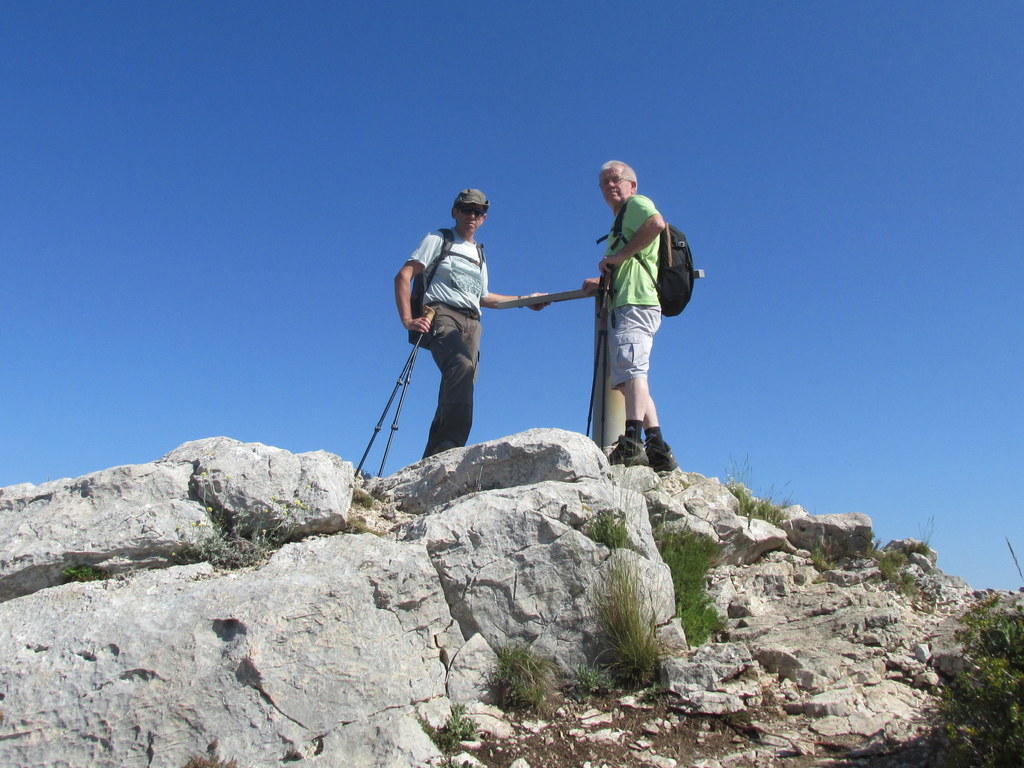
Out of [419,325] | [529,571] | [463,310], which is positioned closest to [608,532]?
[529,571]

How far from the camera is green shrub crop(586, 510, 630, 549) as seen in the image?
5.98m

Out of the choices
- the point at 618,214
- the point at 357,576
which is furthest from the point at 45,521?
the point at 618,214

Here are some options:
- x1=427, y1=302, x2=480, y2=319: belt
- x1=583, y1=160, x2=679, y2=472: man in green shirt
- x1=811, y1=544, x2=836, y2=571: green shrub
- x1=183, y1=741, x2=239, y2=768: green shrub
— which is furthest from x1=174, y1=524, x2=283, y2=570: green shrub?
x1=811, y1=544, x2=836, y2=571: green shrub

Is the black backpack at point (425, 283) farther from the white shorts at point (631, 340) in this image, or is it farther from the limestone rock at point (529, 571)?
the limestone rock at point (529, 571)

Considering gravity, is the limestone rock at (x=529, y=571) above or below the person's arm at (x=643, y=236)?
below

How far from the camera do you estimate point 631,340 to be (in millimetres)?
7895

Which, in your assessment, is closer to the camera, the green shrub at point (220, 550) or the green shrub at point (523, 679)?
the green shrub at point (523, 679)

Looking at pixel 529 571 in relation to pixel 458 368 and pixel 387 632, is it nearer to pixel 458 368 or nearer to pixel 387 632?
pixel 387 632

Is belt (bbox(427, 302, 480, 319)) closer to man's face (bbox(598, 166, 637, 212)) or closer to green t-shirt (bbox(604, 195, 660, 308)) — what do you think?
green t-shirt (bbox(604, 195, 660, 308))

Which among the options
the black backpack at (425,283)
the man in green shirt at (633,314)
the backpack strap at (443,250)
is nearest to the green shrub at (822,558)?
the man in green shirt at (633,314)

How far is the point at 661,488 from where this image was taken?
7891mm

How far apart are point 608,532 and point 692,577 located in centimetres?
100

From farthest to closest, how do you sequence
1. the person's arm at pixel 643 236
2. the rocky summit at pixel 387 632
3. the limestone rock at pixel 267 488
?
the person's arm at pixel 643 236 → the limestone rock at pixel 267 488 → the rocky summit at pixel 387 632

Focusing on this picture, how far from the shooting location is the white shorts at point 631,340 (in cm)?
784
